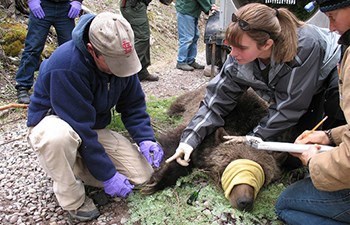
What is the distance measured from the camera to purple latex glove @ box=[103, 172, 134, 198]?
340cm

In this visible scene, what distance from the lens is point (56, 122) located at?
316 cm

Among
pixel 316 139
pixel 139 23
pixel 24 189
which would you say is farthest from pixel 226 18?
pixel 24 189

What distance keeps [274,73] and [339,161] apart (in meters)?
1.30

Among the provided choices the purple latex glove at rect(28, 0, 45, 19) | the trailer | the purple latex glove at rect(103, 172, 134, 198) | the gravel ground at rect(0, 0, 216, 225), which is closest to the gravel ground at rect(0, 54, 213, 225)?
the gravel ground at rect(0, 0, 216, 225)

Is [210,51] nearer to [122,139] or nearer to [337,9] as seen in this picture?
[122,139]

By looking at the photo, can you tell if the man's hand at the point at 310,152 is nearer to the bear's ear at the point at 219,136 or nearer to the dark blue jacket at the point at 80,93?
the bear's ear at the point at 219,136

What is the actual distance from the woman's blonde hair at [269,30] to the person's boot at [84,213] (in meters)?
1.79

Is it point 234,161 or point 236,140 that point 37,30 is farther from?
point 234,161

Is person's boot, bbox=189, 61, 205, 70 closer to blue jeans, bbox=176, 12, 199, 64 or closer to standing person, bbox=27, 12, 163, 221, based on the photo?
blue jeans, bbox=176, 12, 199, 64

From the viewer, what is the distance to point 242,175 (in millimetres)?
3256

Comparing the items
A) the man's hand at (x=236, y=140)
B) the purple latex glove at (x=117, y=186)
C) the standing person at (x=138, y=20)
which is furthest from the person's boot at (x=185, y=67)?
the purple latex glove at (x=117, y=186)

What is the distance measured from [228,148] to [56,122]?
1533mm

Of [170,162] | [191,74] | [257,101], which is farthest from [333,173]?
[191,74]

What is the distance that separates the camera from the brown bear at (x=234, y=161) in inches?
127
